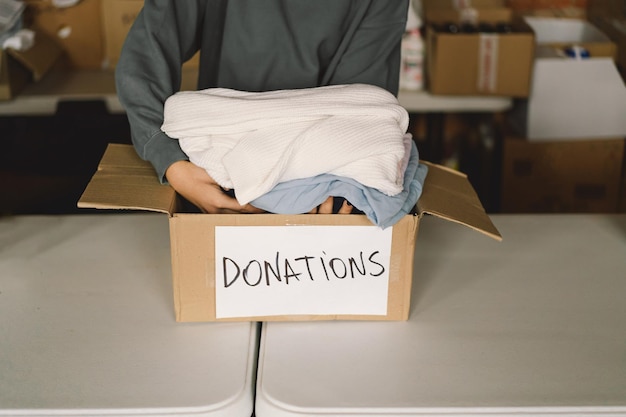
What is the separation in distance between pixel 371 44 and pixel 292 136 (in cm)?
41

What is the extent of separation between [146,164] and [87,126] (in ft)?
3.94

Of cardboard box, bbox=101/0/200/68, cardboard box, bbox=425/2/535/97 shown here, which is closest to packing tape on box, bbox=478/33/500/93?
cardboard box, bbox=425/2/535/97

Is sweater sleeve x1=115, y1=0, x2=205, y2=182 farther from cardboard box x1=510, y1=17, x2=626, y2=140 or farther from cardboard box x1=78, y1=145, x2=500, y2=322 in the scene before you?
cardboard box x1=510, y1=17, x2=626, y2=140

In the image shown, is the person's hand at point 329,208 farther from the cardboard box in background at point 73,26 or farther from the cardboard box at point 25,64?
the cardboard box in background at point 73,26

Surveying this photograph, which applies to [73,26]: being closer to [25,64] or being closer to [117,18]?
[117,18]

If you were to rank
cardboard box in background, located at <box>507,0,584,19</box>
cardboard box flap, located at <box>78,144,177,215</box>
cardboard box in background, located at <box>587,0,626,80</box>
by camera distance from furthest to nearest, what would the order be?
cardboard box in background, located at <box>507,0,584,19</box>, cardboard box in background, located at <box>587,0,626,80</box>, cardboard box flap, located at <box>78,144,177,215</box>

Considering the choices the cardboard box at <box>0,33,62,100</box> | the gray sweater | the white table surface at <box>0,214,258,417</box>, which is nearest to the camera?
the white table surface at <box>0,214,258,417</box>

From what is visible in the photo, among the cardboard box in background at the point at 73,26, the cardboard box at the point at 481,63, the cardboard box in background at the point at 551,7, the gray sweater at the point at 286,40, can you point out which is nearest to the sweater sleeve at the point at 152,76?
the gray sweater at the point at 286,40

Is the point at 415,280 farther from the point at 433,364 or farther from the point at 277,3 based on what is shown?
the point at 277,3

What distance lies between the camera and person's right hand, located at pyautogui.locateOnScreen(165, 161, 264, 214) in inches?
46.9

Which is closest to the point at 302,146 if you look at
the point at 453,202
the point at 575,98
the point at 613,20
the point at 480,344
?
the point at 453,202

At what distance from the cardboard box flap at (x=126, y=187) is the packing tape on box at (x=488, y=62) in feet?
4.49

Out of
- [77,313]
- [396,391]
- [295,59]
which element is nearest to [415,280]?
[396,391]

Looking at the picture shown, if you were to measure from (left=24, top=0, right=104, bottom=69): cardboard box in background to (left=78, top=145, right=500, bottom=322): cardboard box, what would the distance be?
154 centimetres
